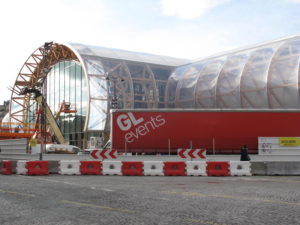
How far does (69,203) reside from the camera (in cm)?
861

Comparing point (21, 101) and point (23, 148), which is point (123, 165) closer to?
point (23, 148)

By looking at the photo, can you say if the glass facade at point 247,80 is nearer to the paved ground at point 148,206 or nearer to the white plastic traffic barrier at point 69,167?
the white plastic traffic barrier at point 69,167

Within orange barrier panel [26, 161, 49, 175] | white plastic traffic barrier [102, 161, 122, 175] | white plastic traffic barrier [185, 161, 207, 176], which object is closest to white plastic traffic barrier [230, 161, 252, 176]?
white plastic traffic barrier [185, 161, 207, 176]

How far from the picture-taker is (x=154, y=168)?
56.7 feet

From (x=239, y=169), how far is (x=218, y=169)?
3.20ft

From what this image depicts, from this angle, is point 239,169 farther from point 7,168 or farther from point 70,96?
point 70,96

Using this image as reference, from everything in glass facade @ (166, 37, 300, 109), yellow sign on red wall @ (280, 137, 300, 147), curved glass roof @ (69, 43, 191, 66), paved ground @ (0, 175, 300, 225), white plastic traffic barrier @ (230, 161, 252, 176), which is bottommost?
paved ground @ (0, 175, 300, 225)

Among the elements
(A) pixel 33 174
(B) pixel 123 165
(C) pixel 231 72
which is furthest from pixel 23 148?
(C) pixel 231 72

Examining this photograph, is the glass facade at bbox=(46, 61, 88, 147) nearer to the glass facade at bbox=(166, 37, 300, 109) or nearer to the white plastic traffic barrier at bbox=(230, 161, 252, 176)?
the glass facade at bbox=(166, 37, 300, 109)

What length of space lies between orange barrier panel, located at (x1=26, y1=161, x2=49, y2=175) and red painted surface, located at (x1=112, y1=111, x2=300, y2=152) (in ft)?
15.0

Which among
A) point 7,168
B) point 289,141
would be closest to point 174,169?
point 289,141

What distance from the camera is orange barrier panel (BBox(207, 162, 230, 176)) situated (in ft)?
55.4

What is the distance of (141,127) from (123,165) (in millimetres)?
3991

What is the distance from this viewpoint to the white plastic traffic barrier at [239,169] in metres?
17.0
